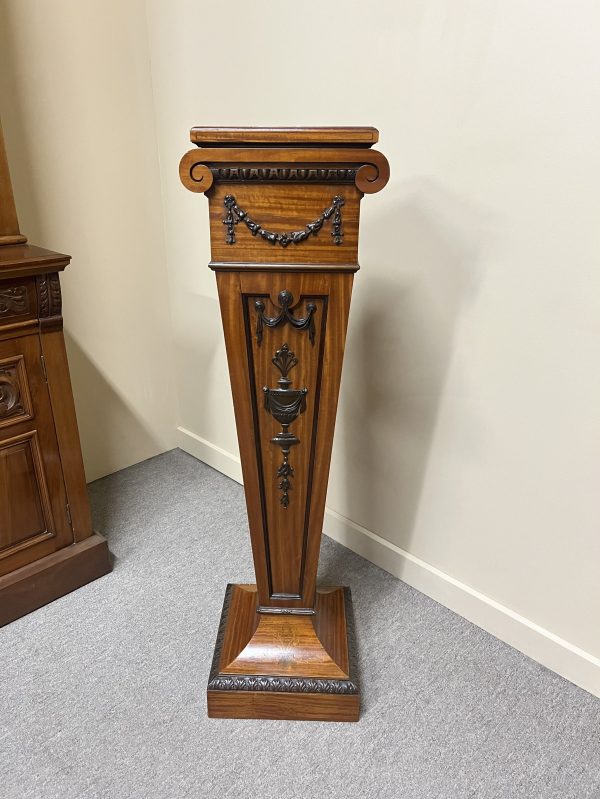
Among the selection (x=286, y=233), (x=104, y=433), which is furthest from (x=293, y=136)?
(x=104, y=433)

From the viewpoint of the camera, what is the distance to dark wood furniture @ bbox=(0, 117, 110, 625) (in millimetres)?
1447

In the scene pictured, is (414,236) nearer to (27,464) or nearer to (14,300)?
(14,300)

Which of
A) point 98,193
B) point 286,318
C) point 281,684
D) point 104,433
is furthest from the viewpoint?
point 104,433

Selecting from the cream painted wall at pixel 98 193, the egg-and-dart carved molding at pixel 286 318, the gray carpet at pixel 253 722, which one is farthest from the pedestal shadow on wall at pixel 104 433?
the egg-and-dart carved molding at pixel 286 318

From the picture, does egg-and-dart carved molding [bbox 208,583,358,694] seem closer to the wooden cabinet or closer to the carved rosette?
the wooden cabinet

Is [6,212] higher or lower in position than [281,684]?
higher

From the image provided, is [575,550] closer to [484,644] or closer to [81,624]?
[484,644]

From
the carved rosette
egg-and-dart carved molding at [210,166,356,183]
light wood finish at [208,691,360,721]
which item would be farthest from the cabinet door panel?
egg-and-dart carved molding at [210,166,356,183]

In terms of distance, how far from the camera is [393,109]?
4.55 feet

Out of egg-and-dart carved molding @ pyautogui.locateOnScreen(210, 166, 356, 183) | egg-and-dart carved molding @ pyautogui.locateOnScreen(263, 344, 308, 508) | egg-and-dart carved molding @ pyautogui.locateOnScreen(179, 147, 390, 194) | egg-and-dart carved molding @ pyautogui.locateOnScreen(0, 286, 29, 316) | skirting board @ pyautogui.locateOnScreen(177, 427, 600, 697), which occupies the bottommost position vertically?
skirting board @ pyautogui.locateOnScreen(177, 427, 600, 697)

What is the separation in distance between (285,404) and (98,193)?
1299mm

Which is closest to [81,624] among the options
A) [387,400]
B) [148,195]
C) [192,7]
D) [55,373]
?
[55,373]

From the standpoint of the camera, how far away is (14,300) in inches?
55.9

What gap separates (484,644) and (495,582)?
0.17 meters
